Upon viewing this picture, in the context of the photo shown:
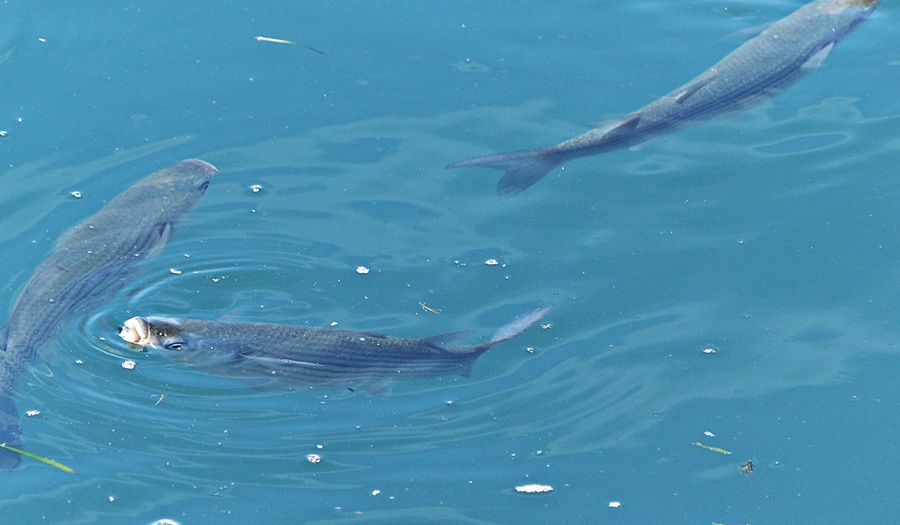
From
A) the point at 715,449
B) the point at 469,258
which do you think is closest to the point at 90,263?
the point at 469,258

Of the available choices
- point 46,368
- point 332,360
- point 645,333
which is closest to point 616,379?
point 645,333

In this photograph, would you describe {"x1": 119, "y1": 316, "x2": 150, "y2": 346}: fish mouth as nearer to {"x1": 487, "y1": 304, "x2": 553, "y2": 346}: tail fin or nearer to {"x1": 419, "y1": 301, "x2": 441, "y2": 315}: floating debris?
{"x1": 419, "y1": 301, "x2": 441, "y2": 315}: floating debris

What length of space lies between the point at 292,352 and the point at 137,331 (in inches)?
31.3

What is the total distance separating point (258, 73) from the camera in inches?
266

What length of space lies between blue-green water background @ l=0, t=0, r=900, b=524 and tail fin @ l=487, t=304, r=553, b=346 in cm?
16

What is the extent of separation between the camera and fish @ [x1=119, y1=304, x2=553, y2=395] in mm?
4570

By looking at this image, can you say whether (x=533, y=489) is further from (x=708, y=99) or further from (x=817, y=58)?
(x=817, y=58)

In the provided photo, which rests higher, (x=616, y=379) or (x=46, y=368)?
(x=616, y=379)

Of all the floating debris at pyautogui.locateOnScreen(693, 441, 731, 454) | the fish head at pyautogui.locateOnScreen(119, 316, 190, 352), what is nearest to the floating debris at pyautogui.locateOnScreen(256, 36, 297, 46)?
the fish head at pyautogui.locateOnScreen(119, 316, 190, 352)

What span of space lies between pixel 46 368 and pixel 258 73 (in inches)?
112

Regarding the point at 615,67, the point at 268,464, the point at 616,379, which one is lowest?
the point at 268,464

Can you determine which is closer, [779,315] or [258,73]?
[779,315]

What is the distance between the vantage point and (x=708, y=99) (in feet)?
19.1

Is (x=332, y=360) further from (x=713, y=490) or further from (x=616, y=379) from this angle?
(x=713, y=490)
